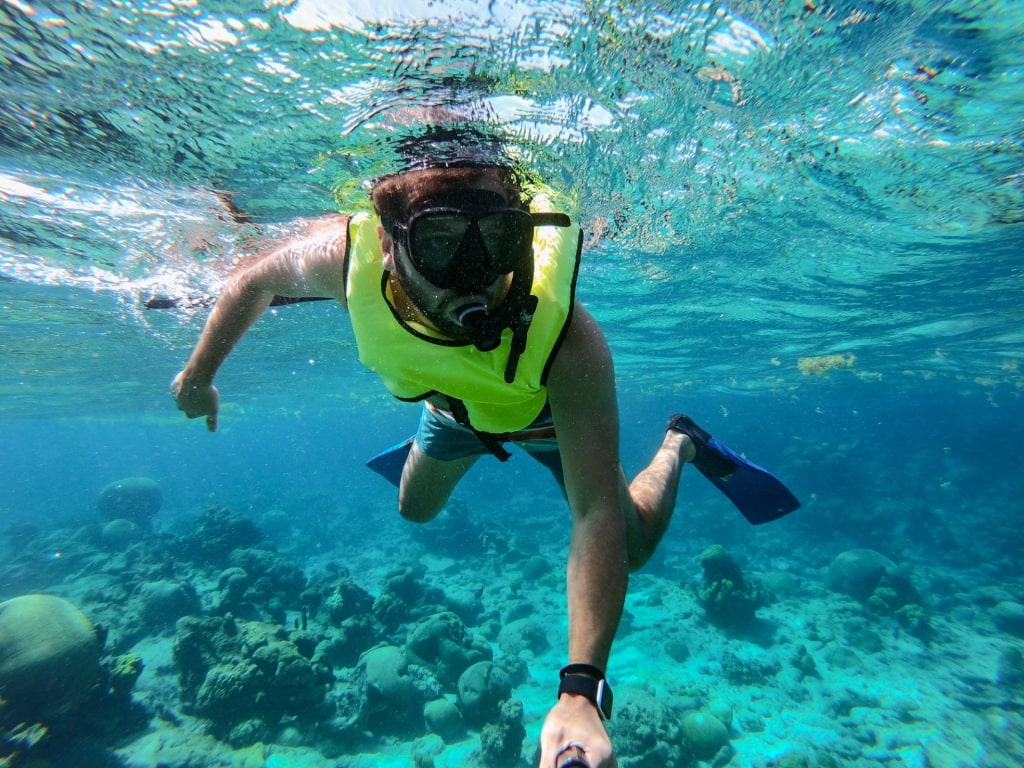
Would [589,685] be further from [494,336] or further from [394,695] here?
[394,695]

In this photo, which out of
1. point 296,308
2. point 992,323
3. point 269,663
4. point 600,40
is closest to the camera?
point 600,40

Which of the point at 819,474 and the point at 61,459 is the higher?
the point at 819,474

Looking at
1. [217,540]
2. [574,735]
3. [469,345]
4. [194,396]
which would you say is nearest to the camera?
[574,735]

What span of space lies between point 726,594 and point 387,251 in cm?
1546

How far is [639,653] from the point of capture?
44.4 ft

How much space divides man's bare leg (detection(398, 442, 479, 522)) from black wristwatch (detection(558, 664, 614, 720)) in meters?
3.33

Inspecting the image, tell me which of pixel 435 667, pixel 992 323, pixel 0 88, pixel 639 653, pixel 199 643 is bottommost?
pixel 639 653

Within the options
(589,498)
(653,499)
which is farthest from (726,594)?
(589,498)

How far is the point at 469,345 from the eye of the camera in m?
3.11

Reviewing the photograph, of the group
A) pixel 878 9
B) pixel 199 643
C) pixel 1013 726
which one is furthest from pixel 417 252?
pixel 1013 726

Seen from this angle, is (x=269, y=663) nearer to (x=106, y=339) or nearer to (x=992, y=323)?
(x=106, y=339)

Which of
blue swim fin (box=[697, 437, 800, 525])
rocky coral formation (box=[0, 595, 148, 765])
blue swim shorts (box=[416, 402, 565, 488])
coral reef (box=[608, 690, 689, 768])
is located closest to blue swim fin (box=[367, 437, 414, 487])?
blue swim shorts (box=[416, 402, 565, 488])

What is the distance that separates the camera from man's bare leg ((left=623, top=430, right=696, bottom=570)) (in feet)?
13.2

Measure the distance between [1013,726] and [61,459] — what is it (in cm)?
21937
